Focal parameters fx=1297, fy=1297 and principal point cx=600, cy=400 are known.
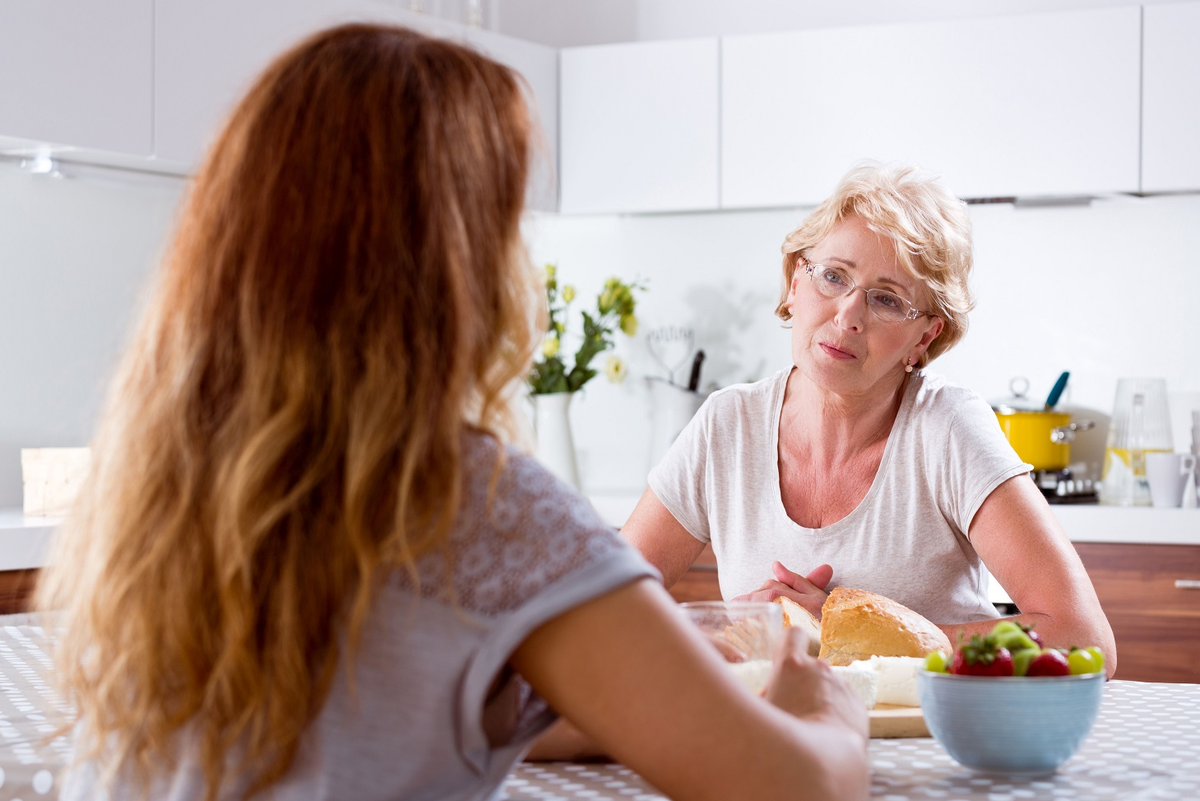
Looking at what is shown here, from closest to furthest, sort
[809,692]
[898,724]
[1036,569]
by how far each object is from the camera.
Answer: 1. [809,692]
2. [898,724]
3. [1036,569]

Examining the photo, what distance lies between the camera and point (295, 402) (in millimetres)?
717

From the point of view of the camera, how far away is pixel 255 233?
0.74 metres

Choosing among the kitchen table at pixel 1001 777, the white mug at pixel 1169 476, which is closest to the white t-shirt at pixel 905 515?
the kitchen table at pixel 1001 777

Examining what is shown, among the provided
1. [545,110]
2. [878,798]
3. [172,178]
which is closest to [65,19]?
[172,178]

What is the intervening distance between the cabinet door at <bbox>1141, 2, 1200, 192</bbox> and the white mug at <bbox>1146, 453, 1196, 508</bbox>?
25.7 inches

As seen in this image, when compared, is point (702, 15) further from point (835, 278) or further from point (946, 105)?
point (835, 278)

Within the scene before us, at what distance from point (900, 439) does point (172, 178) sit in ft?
6.85

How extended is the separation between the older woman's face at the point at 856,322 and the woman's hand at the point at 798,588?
0.28 meters

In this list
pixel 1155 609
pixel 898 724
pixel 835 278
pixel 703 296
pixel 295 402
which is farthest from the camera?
pixel 703 296

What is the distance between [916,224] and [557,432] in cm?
202

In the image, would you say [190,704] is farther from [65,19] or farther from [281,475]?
[65,19]

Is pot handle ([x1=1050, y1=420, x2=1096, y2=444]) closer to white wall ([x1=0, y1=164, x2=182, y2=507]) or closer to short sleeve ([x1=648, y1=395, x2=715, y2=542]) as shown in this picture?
short sleeve ([x1=648, y1=395, x2=715, y2=542])

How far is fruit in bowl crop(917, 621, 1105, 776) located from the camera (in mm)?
1010

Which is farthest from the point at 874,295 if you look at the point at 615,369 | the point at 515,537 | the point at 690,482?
the point at 615,369
